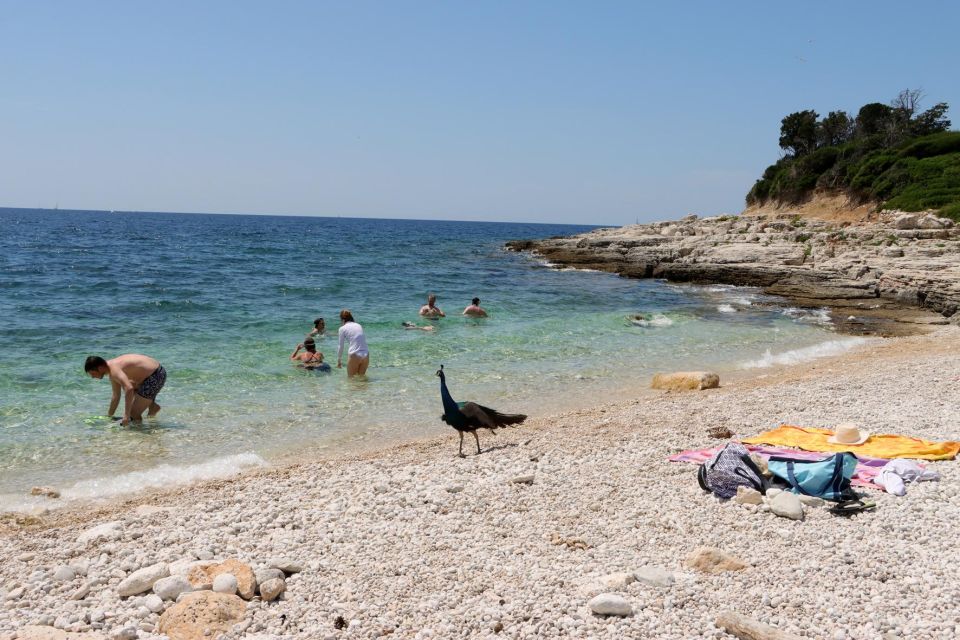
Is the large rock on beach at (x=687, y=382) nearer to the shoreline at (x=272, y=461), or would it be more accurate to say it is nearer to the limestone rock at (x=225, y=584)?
the shoreline at (x=272, y=461)

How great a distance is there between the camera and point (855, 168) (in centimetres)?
4088

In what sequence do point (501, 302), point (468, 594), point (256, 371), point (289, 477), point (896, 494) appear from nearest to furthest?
1. point (468, 594)
2. point (896, 494)
3. point (289, 477)
4. point (256, 371)
5. point (501, 302)

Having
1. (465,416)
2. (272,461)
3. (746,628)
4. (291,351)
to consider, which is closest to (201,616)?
(746,628)

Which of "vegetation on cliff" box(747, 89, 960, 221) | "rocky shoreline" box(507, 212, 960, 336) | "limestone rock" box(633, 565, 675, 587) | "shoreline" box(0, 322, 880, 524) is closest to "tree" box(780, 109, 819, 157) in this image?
"vegetation on cliff" box(747, 89, 960, 221)

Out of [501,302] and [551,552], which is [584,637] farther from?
[501,302]

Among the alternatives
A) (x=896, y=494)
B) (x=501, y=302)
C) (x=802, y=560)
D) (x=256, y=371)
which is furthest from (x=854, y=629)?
(x=501, y=302)

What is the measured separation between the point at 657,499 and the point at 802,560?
5.02 feet

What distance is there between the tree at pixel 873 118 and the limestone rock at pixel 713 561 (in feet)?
178

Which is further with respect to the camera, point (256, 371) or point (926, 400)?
point (256, 371)

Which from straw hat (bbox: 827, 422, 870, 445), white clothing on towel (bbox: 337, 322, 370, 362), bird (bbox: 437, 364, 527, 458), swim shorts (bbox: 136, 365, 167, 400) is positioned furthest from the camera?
white clothing on towel (bbox: 337, 322, 370, 362)

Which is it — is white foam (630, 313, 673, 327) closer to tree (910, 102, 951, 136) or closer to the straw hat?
the straw hat

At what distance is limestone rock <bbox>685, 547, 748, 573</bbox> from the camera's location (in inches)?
191

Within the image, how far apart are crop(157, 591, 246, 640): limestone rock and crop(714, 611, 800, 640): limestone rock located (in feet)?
10.2

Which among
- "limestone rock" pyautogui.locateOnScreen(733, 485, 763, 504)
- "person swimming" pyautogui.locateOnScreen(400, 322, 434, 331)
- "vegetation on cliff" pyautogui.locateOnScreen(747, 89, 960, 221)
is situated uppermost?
"vegetation on cliff" pyautogui.locateOnScreen(747, 89, 960, 221)
